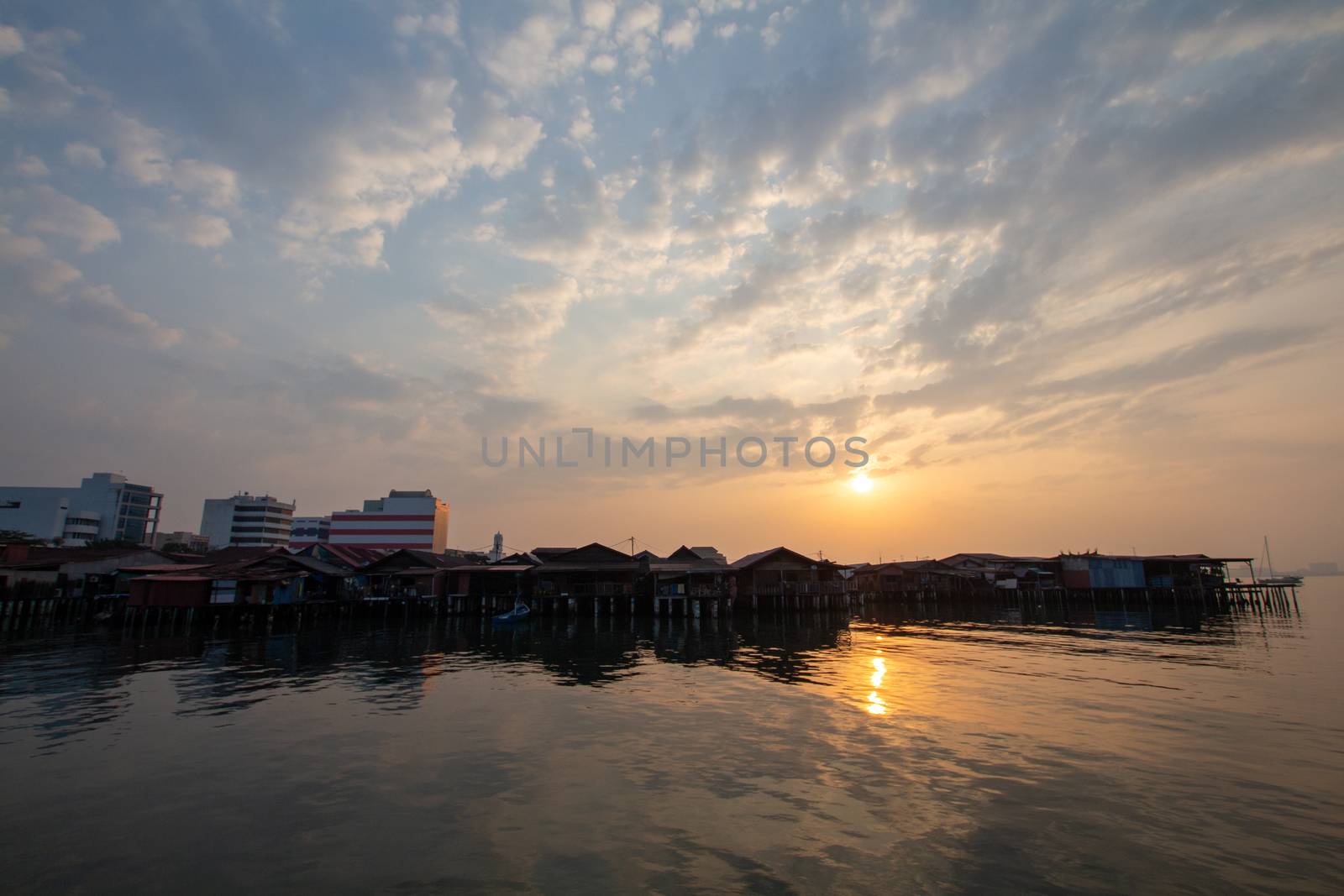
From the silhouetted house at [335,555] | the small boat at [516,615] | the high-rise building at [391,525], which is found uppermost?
the high-rise building at [391,525]

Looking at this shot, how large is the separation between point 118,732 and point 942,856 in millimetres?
20487

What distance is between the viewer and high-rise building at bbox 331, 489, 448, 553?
12719 centimetres

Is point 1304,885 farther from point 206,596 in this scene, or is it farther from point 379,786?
point 206,596

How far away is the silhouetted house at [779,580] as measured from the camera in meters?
63.8

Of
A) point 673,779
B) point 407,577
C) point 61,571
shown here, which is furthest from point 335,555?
point 673,779

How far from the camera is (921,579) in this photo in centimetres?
8312

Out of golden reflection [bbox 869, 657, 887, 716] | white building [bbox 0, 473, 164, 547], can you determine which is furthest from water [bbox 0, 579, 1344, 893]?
white building [bbox 0, 473, 164, 547]

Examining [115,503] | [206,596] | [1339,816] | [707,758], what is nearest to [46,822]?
[707,758]

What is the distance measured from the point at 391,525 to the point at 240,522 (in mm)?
44916

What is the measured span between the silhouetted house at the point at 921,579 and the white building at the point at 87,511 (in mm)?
130118

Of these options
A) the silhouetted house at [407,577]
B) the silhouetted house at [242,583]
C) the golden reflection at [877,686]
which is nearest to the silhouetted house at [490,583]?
the silhouetted house at [407,577]

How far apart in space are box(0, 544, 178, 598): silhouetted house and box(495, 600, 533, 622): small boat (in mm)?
35067

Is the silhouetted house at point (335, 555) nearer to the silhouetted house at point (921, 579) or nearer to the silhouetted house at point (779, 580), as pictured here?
the silhouetted house at point (779, 580)

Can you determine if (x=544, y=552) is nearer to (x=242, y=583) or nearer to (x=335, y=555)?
(x=335, y=555)
